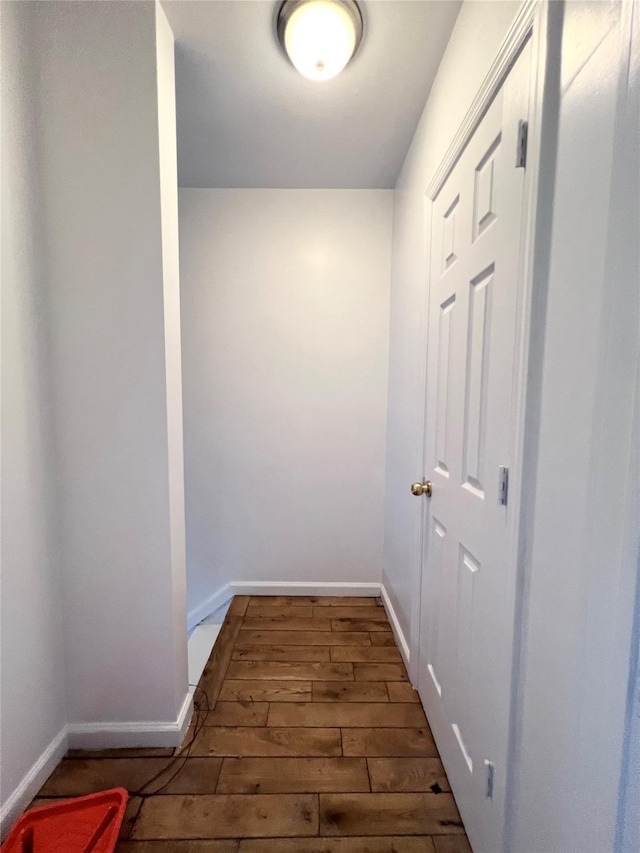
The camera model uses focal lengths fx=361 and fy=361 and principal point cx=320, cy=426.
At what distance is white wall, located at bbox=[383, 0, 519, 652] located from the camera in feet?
3.41

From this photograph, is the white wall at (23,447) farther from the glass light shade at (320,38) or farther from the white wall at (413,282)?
the white wall at (413,282)

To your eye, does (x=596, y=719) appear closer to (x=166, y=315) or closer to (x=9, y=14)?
(x=166, y=315)

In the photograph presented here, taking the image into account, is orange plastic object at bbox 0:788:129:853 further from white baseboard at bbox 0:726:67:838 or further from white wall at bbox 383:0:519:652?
white wall at bbox 383:0:519:652

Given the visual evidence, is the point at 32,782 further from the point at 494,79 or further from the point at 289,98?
the point at 289,98

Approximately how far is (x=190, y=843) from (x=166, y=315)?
1595mm

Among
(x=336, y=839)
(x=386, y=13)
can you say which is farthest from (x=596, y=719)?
(x=386, y=13)

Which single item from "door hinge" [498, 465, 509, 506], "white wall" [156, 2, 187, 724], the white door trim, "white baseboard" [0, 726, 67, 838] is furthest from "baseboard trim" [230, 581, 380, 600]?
the white door trim

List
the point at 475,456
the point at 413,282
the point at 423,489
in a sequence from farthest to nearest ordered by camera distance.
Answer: the point at 413,282 → the point at 423,489 → the point at 475,456

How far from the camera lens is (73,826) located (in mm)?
1045

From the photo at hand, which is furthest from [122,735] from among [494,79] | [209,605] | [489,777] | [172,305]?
[494,79]

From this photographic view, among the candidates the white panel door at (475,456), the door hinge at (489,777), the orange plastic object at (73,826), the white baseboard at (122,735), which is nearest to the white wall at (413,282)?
the white panel door at (475,456)

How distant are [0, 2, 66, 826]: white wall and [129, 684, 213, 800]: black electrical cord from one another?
0.36 m

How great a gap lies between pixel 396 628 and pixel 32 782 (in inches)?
60.5

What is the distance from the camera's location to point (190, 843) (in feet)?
3.39
